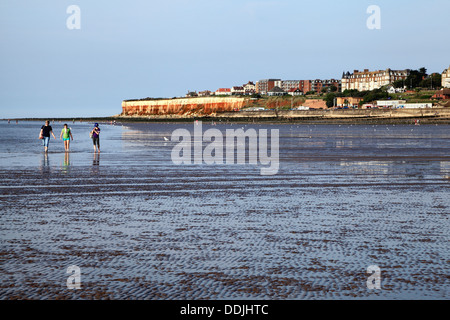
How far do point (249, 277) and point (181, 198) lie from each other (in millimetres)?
6938

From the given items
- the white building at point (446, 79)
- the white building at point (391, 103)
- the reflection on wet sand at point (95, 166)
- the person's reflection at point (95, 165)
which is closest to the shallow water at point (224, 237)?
the reflection on wet sand at point (95, 166)

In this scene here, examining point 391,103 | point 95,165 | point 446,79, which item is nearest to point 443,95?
point 391,103

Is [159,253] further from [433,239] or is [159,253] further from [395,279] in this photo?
[433,239]

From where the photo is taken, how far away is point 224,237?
373 inches

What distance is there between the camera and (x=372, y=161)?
85.1ft

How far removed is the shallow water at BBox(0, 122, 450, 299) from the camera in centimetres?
681

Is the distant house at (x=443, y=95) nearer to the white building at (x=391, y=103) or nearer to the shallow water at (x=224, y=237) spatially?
the white building at (x=391, y=103)

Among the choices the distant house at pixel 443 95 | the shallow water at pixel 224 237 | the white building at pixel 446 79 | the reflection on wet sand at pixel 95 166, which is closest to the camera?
the shallow water at pixel 224 237

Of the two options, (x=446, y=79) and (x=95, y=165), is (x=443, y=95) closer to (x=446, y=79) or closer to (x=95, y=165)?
(x=446, y=79)

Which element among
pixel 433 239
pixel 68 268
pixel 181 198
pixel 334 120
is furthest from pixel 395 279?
pixel 334 120

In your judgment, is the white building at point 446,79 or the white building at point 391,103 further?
the white building at point 446,79

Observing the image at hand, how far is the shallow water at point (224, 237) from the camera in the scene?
681cm

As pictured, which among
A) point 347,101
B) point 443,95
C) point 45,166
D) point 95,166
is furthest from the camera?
point 347,101

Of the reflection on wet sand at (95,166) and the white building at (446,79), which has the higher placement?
the white building at (446,79)
